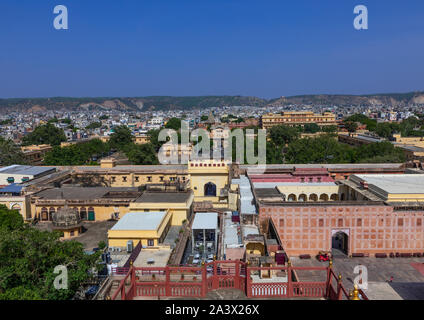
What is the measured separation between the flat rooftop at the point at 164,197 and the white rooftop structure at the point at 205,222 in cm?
262

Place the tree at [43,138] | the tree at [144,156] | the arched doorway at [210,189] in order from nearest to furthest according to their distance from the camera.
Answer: the arched doorway at [210,189] → the tree at [144,156] → the tree at [43,138]

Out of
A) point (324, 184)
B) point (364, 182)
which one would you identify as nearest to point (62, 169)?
point (324, 184)

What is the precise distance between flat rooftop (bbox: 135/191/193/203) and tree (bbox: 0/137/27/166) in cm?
3321

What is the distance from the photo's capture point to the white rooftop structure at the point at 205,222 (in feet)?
87.8

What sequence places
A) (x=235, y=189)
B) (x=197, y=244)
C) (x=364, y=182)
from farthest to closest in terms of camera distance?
(x=235, y=189) → (x=364, y=182) → (x=197, y=244)

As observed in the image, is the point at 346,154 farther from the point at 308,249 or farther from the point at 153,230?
the point at 153,230

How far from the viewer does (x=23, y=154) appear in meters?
62.5

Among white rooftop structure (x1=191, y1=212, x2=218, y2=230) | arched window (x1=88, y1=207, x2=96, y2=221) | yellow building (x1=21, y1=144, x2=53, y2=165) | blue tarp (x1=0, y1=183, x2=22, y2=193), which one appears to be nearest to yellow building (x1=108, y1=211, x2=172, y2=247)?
white rooftop structure (x1=191, y1=212, x2=218, y2=230)

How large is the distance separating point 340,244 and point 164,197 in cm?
1519

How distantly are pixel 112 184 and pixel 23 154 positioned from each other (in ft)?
78.1

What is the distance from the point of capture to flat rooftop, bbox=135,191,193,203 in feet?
106

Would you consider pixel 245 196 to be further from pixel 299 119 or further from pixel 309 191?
pixel 299 119

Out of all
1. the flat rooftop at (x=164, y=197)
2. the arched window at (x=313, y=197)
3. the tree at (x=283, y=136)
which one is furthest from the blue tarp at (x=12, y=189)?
the tree at (x=283, y=136)

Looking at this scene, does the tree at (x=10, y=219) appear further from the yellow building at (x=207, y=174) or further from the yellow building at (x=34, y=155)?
the yellow building at (x=34, y=155)
